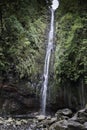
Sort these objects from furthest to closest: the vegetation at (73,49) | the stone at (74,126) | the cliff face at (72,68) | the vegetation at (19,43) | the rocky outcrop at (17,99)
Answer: the vegetation at (19,43) < the rocky outcrop at (17,99) < the vegetation at (73,49) < the cliff face at (72,68) < the stone at (74,126)

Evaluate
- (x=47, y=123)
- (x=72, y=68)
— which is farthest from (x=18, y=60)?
(x=47, y=123)

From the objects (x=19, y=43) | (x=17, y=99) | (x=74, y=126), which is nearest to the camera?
(x=74, y=126)

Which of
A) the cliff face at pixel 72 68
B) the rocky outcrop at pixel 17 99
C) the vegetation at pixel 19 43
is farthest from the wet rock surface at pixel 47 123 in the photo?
the vegetation at pixel 19 43

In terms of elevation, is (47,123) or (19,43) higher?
(19,43)

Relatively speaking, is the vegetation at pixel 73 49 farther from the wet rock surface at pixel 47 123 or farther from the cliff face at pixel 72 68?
the wet rock surface at pixel 47 123

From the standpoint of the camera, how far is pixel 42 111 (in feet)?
35.2

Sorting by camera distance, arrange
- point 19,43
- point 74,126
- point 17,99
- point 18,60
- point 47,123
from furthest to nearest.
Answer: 1. point 19,43
2. point 18,60
3. point 17,99
4. point 47,123
5. point 74,126

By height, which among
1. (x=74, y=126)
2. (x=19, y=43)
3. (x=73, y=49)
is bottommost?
(x=74, y=126)

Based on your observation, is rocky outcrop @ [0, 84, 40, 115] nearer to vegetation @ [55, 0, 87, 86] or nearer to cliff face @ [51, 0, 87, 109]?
cliff face @ [51, 0, 87, 109]

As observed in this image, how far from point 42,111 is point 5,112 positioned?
1490 millimetres

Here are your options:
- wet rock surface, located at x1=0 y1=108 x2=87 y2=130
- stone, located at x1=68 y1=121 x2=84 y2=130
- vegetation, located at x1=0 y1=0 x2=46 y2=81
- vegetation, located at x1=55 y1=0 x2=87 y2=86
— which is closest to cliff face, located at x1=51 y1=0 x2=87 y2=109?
vegetation, located at x1=55 y1=0 x2=87 y2=86

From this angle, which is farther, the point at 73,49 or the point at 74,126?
the point at 73,49

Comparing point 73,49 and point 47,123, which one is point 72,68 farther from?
point 47,123

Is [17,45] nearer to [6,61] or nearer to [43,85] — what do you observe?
[6,61]
